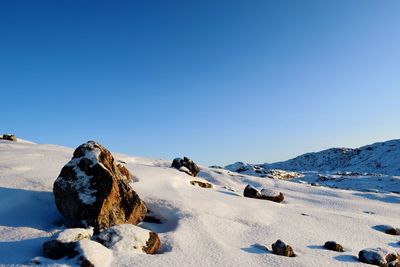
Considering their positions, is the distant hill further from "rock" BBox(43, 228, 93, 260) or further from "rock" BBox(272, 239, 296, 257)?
"rock" BBox(43, 228, 93, 260)

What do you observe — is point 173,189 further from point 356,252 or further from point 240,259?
point 356,252

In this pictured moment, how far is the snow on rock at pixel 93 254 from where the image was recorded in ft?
22.8

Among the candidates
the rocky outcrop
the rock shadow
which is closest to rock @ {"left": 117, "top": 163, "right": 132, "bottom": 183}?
the rock shadow

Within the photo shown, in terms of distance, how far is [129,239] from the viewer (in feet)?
26.7

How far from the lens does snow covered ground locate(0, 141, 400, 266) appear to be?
7.96 m

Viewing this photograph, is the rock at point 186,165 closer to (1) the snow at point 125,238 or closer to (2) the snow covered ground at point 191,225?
(2) the snow covered ground at point 191,225

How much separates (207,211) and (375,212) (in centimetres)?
1032

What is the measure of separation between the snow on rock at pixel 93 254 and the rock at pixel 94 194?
1.89 meters

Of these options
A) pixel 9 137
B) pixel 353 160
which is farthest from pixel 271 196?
pixel 353 160

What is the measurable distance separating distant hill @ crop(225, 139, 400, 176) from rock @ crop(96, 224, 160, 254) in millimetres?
56779

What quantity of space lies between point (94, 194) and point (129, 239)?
223 cm

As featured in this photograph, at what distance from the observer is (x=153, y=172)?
52.7ft

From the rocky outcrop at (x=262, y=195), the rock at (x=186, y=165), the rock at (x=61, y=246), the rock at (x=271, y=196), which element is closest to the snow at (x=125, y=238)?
the rock at (x=61, y=246)

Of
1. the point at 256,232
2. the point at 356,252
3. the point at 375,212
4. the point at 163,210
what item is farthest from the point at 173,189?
the point at 375,212
